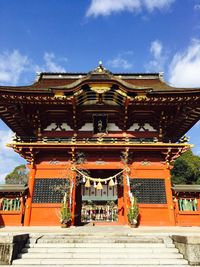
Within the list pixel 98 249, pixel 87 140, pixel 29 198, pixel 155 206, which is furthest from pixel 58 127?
pixel 98 249

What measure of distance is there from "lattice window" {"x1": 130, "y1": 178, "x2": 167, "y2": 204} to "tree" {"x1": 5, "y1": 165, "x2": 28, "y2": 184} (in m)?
43.0

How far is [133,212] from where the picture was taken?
11.9 m

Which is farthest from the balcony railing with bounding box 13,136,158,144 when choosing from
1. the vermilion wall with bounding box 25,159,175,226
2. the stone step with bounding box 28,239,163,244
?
the stone step with bounding box 28,239,163,244

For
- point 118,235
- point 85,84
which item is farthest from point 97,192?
point 118,235

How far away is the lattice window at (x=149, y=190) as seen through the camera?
504 inches

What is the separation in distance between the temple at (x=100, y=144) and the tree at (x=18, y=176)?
133ft

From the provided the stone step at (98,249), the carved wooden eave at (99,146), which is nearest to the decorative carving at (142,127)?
the carved wooden eave at (99,146)

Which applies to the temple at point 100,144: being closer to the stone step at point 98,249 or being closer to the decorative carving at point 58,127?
the decorative carving at point 58,127

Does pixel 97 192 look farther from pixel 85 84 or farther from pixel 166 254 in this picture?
pixel 166 254

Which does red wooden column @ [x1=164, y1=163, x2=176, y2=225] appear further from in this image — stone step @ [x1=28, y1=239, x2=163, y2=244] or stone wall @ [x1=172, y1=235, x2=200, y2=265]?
stone wall @ [x1=172, y1=235, x2=200, y2=265]

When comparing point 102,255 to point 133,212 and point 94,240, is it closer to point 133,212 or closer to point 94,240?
point 94,240

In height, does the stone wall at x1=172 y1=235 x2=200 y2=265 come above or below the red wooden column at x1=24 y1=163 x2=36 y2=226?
below

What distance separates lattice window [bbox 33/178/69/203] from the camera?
12742mm

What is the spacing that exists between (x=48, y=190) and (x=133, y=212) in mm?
4862
